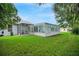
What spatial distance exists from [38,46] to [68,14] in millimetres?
395

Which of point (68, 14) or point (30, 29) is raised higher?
point (68, 14)

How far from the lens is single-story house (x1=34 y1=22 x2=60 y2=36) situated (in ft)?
5.99

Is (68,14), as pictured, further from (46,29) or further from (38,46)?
(38,46)

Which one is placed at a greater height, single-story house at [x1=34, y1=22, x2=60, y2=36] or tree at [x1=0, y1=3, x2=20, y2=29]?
tree at [x1=0, y1=3, x2=20, y2=29]

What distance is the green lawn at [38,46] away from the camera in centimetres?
182

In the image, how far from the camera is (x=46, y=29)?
185cm

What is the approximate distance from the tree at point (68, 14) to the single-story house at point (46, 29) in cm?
7

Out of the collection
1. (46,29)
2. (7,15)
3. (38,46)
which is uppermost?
(7,15)

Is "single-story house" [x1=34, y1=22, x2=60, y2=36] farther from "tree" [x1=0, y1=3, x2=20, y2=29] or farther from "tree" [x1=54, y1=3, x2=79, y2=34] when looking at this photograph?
"tree" [x1=0, y1=3, x2=20, y2=29]

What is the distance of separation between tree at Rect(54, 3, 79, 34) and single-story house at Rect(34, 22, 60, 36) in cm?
7

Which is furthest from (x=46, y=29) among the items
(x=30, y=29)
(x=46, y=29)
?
(x=30, y=29)

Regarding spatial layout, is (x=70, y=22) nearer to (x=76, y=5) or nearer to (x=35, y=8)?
(x=76, y=5)

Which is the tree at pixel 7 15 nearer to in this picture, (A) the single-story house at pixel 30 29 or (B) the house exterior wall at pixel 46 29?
(A) the single-story house at pixel 30 29

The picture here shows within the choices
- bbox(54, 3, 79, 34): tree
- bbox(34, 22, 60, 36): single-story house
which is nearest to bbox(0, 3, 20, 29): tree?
bbox(34, 22, 60, 36): single-story house
